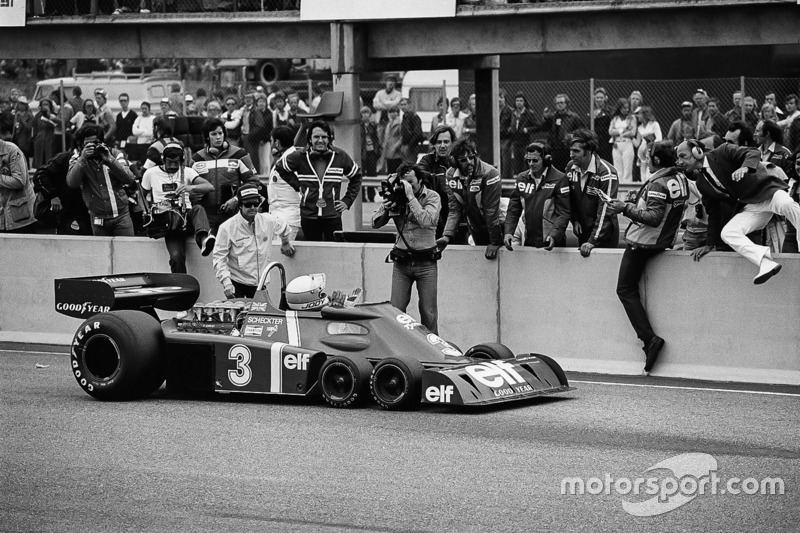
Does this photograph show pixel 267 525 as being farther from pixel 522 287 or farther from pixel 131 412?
pixel 522 287

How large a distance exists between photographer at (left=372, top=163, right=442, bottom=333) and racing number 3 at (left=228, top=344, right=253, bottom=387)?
7.21 ft

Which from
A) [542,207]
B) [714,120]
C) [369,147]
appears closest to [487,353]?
[542,207]

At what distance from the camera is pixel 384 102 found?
24844 millimetres

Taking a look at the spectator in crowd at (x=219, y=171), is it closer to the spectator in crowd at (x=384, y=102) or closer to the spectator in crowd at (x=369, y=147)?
the spectator in crowd at (x=369, y=147)

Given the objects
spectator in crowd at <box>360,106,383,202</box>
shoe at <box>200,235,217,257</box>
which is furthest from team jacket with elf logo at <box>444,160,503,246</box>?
spectator in crowd at <box>360,106,383,202</box>

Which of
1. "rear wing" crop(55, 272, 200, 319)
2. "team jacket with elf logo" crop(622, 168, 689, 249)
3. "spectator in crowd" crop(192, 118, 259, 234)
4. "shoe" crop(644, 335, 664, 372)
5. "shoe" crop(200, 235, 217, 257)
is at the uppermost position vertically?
"spectator in crowd" crop(192, 118, 259, 234)

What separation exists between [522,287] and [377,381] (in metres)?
3.17

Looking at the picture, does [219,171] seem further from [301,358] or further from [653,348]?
[653,348]

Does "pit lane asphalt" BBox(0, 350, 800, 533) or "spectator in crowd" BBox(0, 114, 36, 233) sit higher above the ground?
"spectator in crowd" BBox(0, 114, 36, 233)

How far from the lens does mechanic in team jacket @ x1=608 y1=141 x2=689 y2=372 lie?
12.2m

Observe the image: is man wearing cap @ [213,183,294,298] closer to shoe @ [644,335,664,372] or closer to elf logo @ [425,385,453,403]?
elf logo @ [425,385,453,403]

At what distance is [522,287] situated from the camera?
13125mm

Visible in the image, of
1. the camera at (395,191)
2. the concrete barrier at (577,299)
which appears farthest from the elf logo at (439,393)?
the concrete barrier at (577,299)

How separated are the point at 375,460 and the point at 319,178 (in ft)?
20.7
